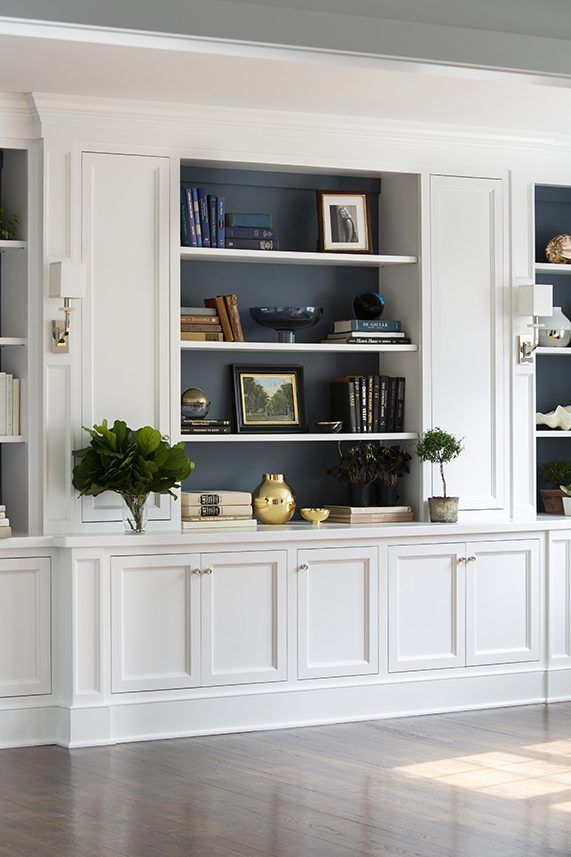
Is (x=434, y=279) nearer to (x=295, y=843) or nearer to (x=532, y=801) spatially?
(x=532, y=801)

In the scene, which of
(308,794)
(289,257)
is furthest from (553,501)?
(308,794)

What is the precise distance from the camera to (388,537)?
19.7 feet

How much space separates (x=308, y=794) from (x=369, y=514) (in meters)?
1.81

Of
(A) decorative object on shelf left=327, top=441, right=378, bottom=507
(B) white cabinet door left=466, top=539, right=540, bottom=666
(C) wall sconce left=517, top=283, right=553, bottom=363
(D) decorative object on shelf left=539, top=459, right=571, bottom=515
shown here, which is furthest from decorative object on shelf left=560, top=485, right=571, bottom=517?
(A) decorative object on shelf left=327, top=441, right=378, bottom=507

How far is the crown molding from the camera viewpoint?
5.70 metres

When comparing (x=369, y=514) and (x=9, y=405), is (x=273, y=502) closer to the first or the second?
(x=369, y=514)

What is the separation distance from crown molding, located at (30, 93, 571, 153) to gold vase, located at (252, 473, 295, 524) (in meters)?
1.62

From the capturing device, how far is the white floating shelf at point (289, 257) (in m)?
6.04

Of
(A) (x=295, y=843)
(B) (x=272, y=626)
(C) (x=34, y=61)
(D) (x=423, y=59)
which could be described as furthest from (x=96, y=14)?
(B) (x=272, y=626)

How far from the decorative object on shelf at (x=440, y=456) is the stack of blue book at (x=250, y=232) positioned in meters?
1.17

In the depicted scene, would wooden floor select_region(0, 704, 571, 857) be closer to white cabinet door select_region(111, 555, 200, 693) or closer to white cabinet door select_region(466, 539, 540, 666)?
white cabinet door select_region(111, 555, 200, 693)

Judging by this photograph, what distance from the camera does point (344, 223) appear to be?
6.41m

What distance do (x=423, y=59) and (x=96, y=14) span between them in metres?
1.01

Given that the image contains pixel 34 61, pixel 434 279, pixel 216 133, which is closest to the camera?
pixel 34 61
